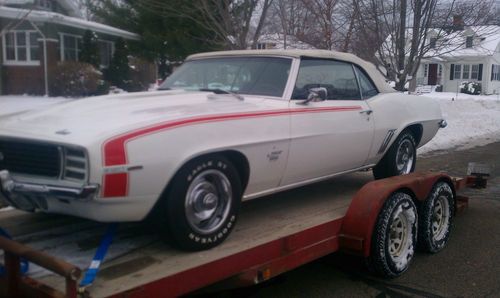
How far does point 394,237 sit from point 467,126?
43.5ft

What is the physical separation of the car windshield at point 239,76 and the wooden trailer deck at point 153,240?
103 centimetres

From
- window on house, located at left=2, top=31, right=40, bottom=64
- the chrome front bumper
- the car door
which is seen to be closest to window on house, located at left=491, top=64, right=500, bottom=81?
window on house, located at left=2, top=31, right=40, bottom=64

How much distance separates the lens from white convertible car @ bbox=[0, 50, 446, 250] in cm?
314

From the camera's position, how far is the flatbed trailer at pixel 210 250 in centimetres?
292

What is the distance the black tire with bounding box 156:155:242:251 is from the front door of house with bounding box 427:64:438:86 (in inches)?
1778

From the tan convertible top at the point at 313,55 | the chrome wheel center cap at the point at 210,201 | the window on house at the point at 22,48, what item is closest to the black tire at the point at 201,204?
the chrome wheel center cap at the point at 210,201

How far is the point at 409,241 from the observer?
471 centimetres

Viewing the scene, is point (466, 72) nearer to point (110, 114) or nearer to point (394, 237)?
point (394, 237)

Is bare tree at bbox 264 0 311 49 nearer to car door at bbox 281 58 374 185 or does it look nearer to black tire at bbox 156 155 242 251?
car door at bbox 281 58 374 185

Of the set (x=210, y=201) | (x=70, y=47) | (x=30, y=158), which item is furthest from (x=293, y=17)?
(x=70, y=47)

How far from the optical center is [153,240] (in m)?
3.75

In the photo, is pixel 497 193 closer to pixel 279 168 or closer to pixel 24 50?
pixel 279 168

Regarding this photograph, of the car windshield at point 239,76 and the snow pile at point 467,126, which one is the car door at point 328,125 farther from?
the snow pile at point 467,126

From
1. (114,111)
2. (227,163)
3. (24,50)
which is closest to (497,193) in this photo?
(227,163)
